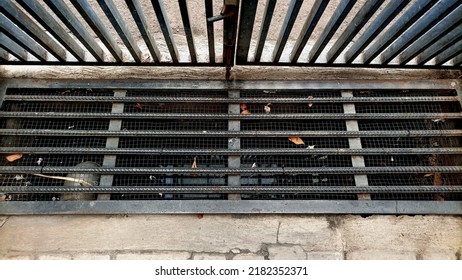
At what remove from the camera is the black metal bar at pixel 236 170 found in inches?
105

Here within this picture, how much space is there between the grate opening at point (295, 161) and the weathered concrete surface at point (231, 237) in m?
0.49

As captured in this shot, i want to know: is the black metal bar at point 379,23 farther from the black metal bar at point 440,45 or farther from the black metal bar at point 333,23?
the black metal bar at point 440,45

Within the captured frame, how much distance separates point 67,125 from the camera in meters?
2.91

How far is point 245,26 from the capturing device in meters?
2.21

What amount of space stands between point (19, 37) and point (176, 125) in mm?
1456

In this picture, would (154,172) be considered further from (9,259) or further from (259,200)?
(9,259)

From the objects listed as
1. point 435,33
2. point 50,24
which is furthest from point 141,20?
point 435,33

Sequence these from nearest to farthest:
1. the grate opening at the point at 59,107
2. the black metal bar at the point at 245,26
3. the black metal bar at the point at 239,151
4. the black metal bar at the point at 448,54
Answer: the black metal bar at the point at 245,26, the black metal bar at the point at 448,54, the black metal bar at the point at 239,151, the grate opening at the point at 59,107

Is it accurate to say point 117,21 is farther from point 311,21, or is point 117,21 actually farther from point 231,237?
point 231,237

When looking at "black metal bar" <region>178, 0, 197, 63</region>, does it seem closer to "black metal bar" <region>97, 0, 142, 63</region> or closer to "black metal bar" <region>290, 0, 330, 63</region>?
"black metal bar" <region>97, 0, 142, 63</region>

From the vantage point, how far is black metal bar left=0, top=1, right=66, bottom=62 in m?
2.00

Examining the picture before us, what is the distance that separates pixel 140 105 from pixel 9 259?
5.74 feet

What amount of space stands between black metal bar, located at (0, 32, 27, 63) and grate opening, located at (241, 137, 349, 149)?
2164 millimetres

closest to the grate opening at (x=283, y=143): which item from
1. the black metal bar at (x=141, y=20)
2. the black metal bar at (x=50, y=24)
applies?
the black metal bar at (x=141, y=20)
